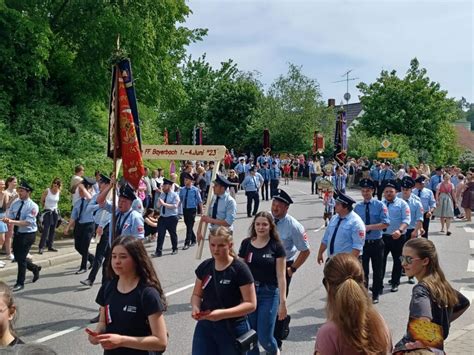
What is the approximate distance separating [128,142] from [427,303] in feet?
18.2

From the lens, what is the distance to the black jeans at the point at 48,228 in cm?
1267

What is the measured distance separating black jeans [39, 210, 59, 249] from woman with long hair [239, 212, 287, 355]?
8.10 metres

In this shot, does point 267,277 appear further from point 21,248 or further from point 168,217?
point 168,217

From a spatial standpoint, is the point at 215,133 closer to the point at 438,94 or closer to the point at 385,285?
the point at 438,94

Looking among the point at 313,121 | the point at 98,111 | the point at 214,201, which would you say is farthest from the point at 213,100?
the point at 214,201

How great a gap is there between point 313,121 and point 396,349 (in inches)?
1921

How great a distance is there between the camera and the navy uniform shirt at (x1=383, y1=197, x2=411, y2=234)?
9555mm

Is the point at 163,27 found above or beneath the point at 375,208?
above

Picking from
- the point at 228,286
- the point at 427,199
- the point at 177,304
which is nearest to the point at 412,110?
the point at 427,199

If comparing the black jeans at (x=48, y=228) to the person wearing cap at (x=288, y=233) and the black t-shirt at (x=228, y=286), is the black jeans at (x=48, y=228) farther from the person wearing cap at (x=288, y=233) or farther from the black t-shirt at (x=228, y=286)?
the black t-shirt at (x=228, y=286)

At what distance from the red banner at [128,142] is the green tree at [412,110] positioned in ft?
127

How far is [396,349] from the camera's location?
3.38m

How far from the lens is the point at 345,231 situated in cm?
729

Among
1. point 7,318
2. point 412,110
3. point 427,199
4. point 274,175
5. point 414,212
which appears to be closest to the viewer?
point 7,318
